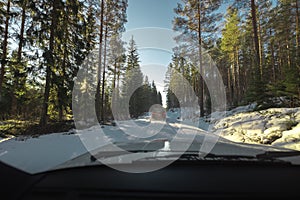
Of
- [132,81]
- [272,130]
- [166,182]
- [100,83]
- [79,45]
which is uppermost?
[132,81]

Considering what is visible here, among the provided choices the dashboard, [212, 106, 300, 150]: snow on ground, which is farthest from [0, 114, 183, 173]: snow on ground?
[212, 106, 300, 150]: snow on ground

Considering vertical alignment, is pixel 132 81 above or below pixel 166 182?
above

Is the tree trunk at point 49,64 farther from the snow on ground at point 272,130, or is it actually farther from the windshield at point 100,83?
the snow on ground at point 272,130

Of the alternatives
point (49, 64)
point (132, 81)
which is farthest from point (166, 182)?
point (132, 81)

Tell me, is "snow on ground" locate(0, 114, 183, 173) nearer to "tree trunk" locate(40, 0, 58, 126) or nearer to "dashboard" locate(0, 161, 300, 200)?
"tree trunk" locate(40, 0, 58, 126)

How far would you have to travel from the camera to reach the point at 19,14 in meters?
11.5

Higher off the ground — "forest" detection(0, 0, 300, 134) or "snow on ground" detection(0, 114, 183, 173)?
Result: "forest" detection(0, 0, 300, 134)

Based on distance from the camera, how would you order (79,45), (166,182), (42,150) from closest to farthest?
(166,182) < (42,150) < (79,45)

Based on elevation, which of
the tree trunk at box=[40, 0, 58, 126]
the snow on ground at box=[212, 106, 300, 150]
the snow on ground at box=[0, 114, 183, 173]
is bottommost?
the snow on ground at box=[0, 114, 183, 173]

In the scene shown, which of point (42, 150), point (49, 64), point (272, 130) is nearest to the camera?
point (42, 150)

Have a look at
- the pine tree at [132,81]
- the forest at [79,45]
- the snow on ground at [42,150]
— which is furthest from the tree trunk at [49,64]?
the pine tree at [132,81]

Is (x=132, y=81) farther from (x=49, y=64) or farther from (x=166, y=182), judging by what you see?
(x=166, y=182)

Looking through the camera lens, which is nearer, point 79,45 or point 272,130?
point 272,130

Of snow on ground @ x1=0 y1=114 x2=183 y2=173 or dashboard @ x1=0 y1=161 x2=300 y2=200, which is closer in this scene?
dashboard @ x1=0 y1=161 x2=300 y2=200
